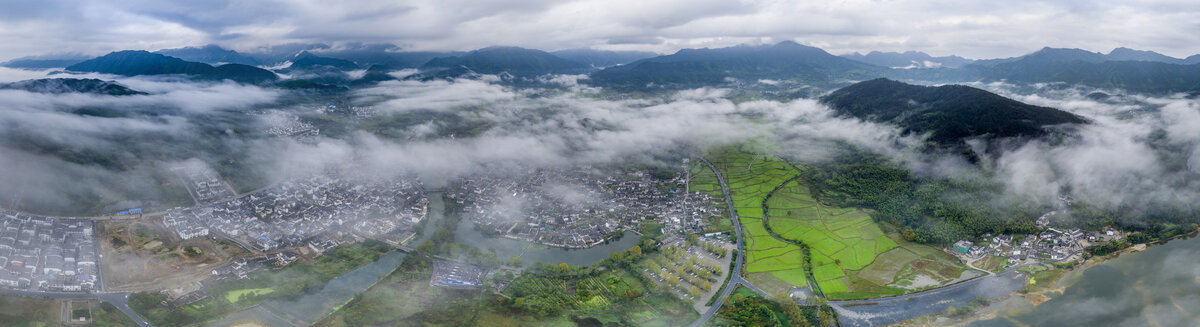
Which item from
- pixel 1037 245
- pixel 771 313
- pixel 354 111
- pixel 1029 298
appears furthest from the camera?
pixel 354 111

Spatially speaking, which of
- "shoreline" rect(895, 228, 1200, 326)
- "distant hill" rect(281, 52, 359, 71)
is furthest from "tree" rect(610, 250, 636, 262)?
"distant hill" rect(281, 52, 359, 71)

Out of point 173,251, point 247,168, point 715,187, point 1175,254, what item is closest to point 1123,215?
point 1175,254

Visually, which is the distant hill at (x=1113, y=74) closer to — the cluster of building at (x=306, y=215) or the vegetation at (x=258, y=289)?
the cluster of building at (x=306, y=215)

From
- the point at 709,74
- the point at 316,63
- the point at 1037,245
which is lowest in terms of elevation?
the point at 1037,245

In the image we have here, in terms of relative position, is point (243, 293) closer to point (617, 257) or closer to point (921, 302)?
point (617, 257)

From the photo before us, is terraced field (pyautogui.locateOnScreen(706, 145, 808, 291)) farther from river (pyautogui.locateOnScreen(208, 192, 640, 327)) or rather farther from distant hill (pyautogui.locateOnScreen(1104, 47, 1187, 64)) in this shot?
distant hill (pyautogui.locateOnScreen(1104, 47, 1187, 64))

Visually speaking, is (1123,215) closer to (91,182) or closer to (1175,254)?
(1175,254)

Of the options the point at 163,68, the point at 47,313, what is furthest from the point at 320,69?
the point at 47,313
